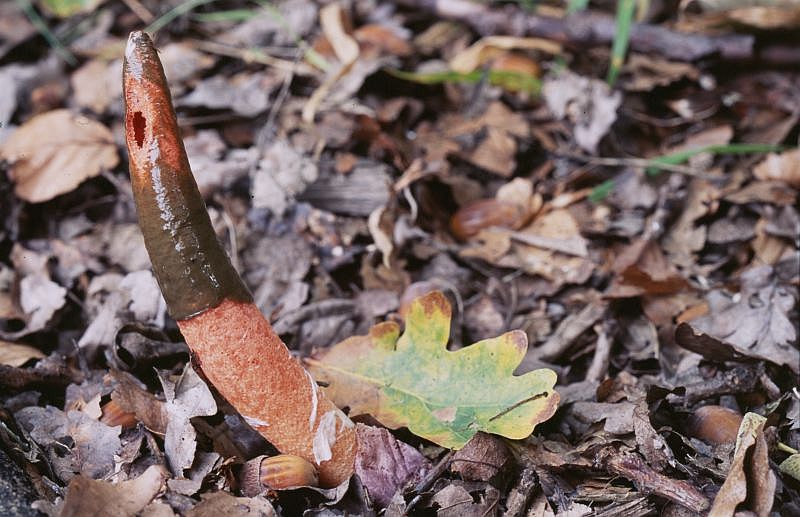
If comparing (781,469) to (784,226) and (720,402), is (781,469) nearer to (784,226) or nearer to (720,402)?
(720,402)

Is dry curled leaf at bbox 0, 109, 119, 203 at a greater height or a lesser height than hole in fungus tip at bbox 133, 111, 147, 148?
lesser

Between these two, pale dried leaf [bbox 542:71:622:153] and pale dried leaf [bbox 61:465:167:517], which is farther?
pale dried leaf [bbox 542:71:622:153]

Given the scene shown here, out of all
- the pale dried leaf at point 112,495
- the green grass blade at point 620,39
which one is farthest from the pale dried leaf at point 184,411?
the green grass blade at point 620,39

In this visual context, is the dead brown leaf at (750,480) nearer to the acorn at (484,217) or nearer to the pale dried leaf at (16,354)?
the acorn at (484,217)

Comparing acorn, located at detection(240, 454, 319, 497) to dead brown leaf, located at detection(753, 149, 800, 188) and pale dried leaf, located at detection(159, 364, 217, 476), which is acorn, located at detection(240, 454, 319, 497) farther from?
dead brown leaf, located at detection(753, 149, 800, 188)

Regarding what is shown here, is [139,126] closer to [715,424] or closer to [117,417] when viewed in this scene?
[117,417]

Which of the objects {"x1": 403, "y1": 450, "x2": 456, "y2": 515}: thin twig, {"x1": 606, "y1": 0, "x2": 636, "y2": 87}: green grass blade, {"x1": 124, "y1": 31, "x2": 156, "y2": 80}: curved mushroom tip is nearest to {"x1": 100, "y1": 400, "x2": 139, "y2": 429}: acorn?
{"x1": 403, "y1": 450, "x2": 456, "y2": 515}: thin twig
